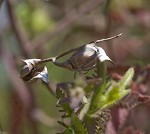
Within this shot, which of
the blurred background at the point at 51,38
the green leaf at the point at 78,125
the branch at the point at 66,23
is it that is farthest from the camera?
the branch at the point at 66,23

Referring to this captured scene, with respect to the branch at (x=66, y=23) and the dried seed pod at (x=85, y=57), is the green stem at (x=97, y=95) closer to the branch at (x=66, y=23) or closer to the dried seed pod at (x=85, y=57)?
the dried seed pod at (x=85, y=57)

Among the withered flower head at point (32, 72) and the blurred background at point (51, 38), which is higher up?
the withered flower head at point (32, 72)

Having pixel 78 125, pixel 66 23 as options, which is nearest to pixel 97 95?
pixel 78 125

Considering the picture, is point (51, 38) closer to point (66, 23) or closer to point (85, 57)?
point (66, 23)

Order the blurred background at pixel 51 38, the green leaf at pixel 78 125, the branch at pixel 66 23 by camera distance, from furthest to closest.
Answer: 1. the branch at pixel 66 23
2. the blurred background at pixel 51 38
3. the green leaf at pixel 78 125

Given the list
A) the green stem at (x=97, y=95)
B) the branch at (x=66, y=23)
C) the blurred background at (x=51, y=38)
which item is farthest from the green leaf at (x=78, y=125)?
the branch at (x=66, y=23)

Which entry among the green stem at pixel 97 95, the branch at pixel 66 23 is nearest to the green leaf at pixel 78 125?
the green stem at pixel 97 95

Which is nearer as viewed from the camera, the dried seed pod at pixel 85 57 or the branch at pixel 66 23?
the dried seed pod at pixel 85 57

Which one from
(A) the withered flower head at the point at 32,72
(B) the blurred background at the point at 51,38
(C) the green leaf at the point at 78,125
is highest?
(A) the withered flower head at the point at 32,72

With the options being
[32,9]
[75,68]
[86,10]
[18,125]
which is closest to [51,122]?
[18,125]
